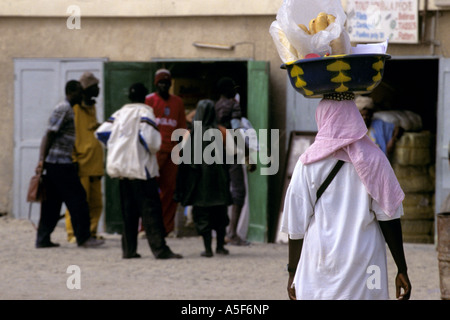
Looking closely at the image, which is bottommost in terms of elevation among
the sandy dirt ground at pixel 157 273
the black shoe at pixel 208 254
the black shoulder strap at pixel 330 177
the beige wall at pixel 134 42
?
the sandy dirt ground at pixel 157 273

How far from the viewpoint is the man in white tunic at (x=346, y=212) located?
393 cm

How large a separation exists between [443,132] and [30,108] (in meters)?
5.41

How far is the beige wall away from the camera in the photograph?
37.2 ft

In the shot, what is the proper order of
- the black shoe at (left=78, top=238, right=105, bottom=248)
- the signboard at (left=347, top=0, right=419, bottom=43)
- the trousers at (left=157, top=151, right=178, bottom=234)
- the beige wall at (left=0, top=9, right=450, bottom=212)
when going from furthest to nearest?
the beige wall at (left=0, top=9, right=450, bottom=212)
the signboard at (left=347, top=0, right=419, bottom=43)
the trousers at (left=157, top=151, right=178, bottom=234)
the black shoe at (left=78, top=238, right=105, bottom=248)

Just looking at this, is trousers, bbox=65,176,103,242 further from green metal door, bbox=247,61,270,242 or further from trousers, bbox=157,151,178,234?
green metal door, bbox=247,61,270,242

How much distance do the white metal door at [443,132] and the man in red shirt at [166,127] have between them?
306 centimetres

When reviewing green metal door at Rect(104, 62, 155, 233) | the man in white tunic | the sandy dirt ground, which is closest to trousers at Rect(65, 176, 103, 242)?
the sandy dirt ground

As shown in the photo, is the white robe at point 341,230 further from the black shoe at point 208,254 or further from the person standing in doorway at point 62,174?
the person standing in doorway at point 62,174

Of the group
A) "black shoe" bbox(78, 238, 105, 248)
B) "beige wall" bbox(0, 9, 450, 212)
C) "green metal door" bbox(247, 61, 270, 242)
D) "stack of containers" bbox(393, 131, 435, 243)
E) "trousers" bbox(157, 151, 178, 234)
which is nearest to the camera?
"black shoe" bbox(78, 238, 105, 248)

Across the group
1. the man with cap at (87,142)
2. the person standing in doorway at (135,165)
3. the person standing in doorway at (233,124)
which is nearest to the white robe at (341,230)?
the person standing in doorway at (135,165)

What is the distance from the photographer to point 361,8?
10.8 meters

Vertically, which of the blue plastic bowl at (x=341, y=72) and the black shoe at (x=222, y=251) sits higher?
the blue plastic bowl at (x=341, y=72)

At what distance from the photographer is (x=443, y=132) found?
35.0 feet

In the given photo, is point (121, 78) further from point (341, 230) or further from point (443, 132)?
point (341, 230)
